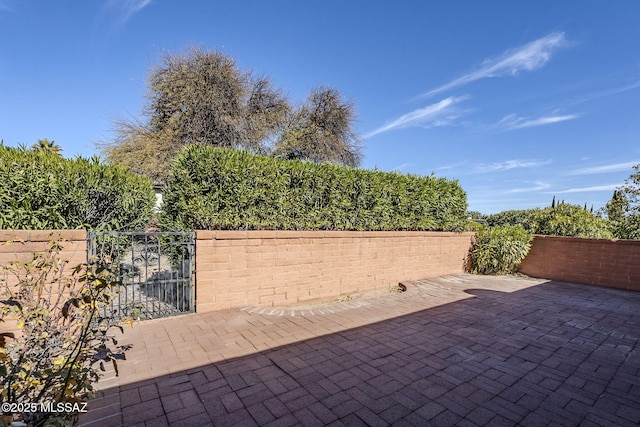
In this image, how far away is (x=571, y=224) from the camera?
8.93m

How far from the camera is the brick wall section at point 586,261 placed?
7184 mm

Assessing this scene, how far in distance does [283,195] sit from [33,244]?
3.41m

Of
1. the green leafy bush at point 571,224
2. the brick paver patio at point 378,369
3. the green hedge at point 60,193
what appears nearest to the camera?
the brick paver patio at point 378,369

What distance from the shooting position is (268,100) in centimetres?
1812

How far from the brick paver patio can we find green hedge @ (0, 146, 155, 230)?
1889 millimetres

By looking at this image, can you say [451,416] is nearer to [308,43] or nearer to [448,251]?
[448,251]

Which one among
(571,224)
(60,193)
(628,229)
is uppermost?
(60,193)

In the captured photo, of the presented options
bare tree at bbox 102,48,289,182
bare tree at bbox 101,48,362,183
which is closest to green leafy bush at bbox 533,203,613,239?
bare tree at bbox 101,48,362,183

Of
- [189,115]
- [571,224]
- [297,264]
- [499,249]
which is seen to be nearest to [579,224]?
[571,224]

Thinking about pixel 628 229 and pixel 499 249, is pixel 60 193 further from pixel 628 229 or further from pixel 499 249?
pixel 628 229

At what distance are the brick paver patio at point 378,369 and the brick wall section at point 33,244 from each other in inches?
49.4

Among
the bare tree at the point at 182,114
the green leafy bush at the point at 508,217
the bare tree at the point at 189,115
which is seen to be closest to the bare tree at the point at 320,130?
the bare tree at the point at 189,115

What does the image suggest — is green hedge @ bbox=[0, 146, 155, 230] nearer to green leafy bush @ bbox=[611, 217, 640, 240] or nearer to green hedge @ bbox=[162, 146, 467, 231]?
green hedge @ bbox=[162, 146, 467, 231]

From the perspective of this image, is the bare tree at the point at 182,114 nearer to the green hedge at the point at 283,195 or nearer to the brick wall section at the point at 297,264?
the green hedge at the point at 283,195
